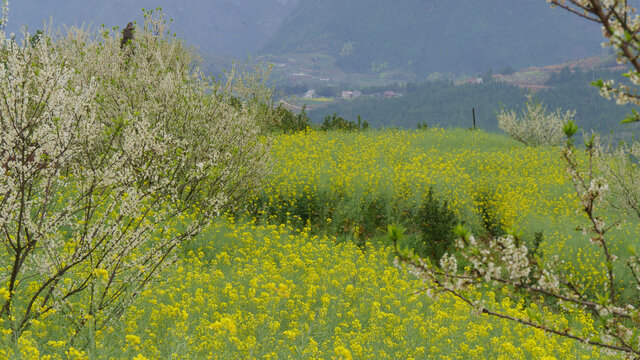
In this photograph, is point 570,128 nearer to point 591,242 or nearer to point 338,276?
point 591,242

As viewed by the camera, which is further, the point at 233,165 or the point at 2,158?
the point at 233,165

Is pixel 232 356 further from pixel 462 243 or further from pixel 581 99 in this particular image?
pixel 581 99

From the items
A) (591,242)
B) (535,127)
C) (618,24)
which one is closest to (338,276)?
(591,242)

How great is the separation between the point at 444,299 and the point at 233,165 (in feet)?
16.5

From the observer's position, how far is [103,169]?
6266mm

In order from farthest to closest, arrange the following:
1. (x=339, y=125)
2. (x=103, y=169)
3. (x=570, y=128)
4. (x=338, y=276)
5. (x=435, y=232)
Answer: (x=339, y=125) → (x=435, y=232) → (x=338, y=276) → (x=103, y=169) → (x=570, y=128)

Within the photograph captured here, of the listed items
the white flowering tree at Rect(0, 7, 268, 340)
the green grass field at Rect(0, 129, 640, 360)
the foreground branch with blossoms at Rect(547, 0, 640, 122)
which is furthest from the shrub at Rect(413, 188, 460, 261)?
the foreground branch with blossoms at Rect(547, 0, 640, 122)

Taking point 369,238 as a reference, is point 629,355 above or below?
above

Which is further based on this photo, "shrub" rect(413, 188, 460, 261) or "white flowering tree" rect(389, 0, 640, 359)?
"shrub" rect(413, 188, 460, 261)

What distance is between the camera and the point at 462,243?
7.52 feet

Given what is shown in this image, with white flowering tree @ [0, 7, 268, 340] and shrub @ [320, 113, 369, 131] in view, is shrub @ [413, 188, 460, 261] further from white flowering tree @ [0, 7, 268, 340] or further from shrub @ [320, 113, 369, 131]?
shrub @ [320, 113, 369, 131]

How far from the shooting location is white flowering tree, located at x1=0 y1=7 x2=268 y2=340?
4180 millimetres

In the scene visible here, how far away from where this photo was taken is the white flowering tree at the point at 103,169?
4180 millimetres

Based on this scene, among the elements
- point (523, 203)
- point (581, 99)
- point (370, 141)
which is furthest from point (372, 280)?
point (581, 99)
